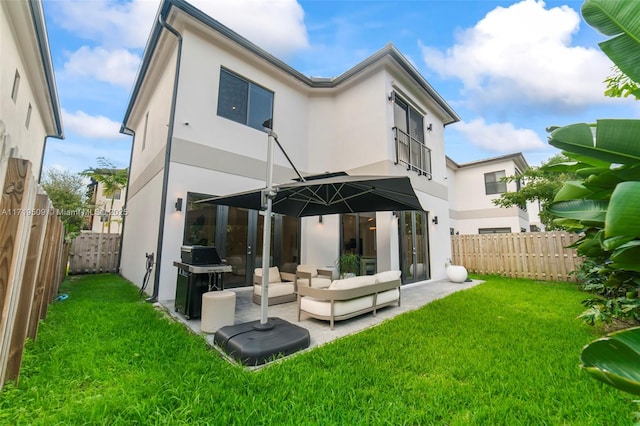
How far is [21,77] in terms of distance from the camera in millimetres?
6859

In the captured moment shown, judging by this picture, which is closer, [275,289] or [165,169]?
[275,289]

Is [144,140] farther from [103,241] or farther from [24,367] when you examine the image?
[24,367]

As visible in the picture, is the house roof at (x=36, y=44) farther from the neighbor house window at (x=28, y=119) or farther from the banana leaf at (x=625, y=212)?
the banana leaf at (x=625, y=212)

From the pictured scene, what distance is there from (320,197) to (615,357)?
16.3ft

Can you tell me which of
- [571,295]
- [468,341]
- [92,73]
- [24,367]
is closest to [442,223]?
[571,295]

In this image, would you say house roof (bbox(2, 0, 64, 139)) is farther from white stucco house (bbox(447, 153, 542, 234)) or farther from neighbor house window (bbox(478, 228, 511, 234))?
neighbor house window (bbox(478, 228, 511, 234))

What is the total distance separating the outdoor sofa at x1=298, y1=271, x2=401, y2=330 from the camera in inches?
172

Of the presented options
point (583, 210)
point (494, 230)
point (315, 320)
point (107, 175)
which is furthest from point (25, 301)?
point (494, 230)

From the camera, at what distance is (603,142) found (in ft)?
2.81

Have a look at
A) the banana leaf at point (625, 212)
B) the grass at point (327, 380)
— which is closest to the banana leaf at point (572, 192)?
the banana leaf at point (625, 212)

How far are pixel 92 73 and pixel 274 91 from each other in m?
7.73

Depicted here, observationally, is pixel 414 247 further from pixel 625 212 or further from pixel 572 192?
pixel 625 212

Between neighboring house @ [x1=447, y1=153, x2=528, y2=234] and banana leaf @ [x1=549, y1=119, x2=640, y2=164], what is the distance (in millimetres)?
17952

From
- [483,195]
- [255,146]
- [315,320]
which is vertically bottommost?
[315,320]
